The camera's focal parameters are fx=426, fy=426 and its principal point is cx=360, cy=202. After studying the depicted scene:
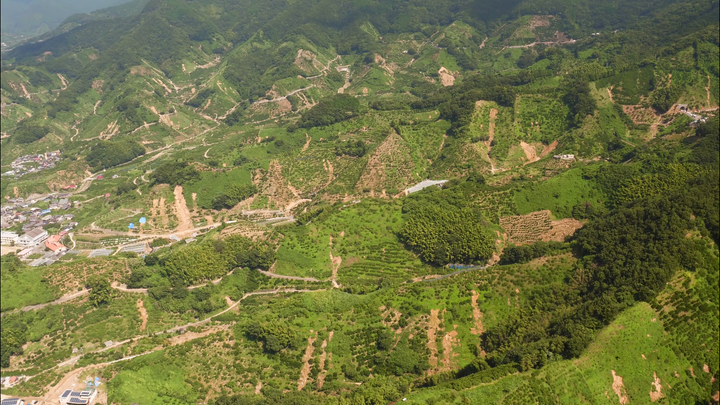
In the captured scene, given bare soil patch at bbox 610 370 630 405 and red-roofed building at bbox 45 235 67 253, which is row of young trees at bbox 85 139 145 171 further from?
bare soil patch at bbox 610 370 630 405

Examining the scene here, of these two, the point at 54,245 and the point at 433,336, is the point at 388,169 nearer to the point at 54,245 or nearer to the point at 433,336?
the point at 433,336

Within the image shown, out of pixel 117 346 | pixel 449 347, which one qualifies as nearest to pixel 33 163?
pixel 117 346

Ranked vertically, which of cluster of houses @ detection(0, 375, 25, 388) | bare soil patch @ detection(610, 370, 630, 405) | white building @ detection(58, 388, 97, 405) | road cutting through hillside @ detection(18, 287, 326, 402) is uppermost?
bare soil patch @ detection(610, 370, 630, 405)

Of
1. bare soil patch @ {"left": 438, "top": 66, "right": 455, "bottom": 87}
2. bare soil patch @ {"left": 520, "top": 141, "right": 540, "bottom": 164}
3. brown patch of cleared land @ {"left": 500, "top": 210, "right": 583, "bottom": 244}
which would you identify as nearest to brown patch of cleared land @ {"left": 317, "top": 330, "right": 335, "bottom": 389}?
brown patch of cleared land @ {"left": 500, "top": 210, "right": 583, "bottom": 244}

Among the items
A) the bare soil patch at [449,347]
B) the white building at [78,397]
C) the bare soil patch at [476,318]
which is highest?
the bare soil patch at [476,318]

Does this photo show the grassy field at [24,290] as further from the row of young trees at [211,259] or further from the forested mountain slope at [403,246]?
the row of young trees at [211,259]

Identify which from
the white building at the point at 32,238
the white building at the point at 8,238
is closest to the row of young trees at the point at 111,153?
the white building at the point at 8,238
